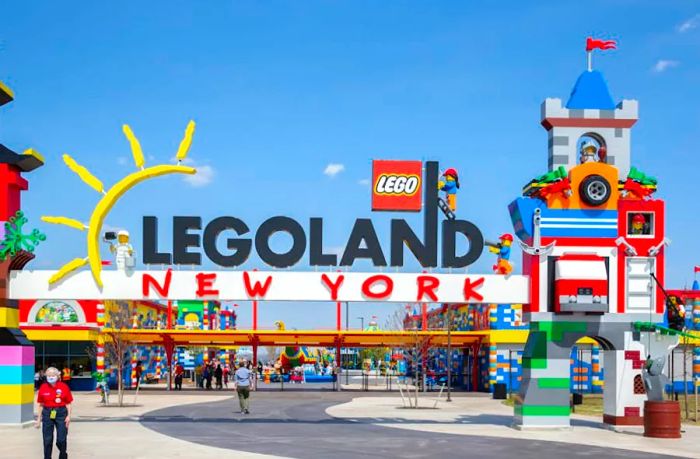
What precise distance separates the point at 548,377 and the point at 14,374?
48.2ft

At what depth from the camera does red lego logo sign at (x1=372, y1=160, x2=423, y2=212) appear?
28984 millimetres

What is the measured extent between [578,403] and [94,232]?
21.1 meters

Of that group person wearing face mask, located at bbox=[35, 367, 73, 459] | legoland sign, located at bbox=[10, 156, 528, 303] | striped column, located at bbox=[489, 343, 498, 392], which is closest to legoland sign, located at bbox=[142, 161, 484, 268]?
legoland sign, located at bbox=[10, 156, 528, 303]

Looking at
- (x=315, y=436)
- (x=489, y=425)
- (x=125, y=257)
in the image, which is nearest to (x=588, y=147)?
(x=489, y=425)

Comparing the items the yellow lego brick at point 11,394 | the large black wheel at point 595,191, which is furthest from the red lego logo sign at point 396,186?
the yellow lego brick at point 11,394

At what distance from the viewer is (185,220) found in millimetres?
27547

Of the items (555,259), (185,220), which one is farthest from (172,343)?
(555,259)

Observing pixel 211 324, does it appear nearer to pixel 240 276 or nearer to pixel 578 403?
pixel 578 403

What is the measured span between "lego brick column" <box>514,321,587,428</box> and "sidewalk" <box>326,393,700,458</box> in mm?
437

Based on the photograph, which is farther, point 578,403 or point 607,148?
point 578,403

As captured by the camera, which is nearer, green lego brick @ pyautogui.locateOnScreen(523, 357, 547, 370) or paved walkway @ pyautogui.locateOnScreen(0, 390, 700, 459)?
paved walkway @ pyautogui.locateOnScreen(0, 390, 700, 459)

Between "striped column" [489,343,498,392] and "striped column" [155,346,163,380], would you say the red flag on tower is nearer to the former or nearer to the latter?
"striped column" [489,343,498,392]

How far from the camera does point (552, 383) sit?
85.7ft

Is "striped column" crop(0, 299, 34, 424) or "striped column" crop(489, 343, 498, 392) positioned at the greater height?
"striped column" crop(0, 299, 34, 424)
